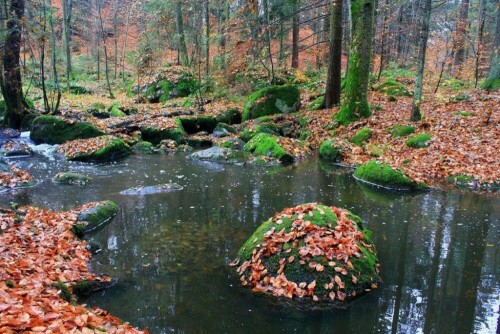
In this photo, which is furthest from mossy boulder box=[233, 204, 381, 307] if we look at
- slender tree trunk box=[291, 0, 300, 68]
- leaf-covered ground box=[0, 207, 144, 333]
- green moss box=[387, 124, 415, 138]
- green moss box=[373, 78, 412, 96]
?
slender tree trunk box=[291, 0, 300, 68]

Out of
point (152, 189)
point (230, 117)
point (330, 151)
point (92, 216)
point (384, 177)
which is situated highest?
point (230, 117)

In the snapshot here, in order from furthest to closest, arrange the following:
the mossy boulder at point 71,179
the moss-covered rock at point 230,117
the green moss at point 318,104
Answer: the moss-covered rock at point 230,117 → the green moss at point 318,104 → the mossy boulder at point 71,179

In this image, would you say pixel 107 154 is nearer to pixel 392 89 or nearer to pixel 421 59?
pixel 421 59

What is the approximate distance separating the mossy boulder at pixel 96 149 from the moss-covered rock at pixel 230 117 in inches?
211

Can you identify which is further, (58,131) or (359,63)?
(58,131)

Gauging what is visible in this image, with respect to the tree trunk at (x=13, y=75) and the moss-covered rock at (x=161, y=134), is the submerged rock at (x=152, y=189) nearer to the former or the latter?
the moss-covered rock at (x=161, y=134)

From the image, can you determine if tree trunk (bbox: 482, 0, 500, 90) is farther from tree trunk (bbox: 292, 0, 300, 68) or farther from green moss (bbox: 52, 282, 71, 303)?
green moss (bbox: 52, 282, 71, 303)

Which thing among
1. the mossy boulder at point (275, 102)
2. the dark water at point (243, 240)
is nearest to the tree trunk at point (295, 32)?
the mossy boulder at point (275, 102)

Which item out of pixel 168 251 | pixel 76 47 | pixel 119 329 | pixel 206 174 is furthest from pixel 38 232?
pixel 76 47

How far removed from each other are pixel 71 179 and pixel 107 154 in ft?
9.92

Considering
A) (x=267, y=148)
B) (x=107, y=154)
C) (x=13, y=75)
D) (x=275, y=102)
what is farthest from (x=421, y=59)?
(x=13, y=75)

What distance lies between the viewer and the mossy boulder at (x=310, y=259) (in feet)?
16.9

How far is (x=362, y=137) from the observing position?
44.5 feet

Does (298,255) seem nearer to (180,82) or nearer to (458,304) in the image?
(458,304)
